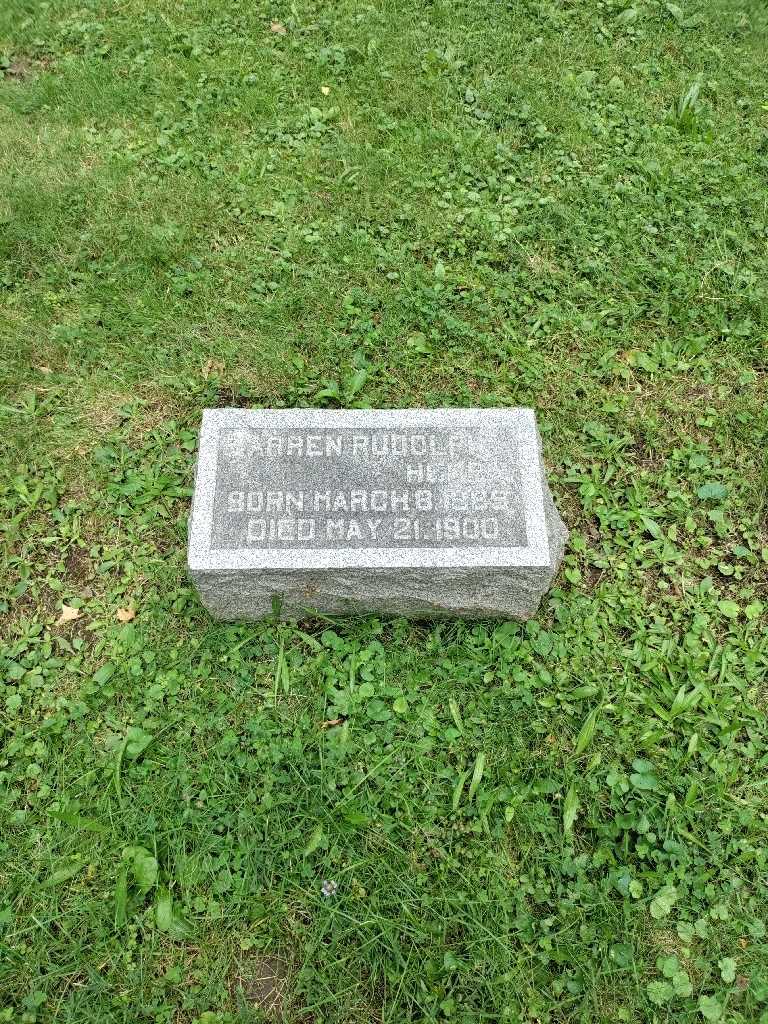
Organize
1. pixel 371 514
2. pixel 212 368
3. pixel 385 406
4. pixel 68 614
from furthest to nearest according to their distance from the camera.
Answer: pixel 212 368
pixel 385 406
pixel 68 614
pixel 371 514

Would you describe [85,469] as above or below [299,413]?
below

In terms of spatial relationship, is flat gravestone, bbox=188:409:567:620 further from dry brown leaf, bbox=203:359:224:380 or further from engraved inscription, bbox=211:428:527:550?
dry brown leaf, bbox=203:359:224:380

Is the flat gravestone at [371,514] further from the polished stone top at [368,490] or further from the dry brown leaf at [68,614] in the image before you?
the dry brown leaf at [68,614]

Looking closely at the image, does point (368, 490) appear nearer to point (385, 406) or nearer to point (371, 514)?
point (371, 514)

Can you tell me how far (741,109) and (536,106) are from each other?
1300 mm

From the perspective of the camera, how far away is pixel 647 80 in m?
4.94

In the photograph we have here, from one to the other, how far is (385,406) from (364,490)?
0.93 meters

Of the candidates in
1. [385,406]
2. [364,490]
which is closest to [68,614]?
[364,490]

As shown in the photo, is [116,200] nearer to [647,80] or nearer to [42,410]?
[42,410]

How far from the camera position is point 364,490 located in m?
2.83

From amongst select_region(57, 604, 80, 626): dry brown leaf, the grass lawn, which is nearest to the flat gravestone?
the grass lawn

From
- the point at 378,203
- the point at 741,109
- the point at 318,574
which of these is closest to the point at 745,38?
the point at 741,109

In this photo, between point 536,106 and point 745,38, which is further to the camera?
point 745,38

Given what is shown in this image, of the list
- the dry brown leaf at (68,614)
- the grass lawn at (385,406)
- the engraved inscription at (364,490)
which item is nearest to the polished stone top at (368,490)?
the engraved inscription at (364,490)
